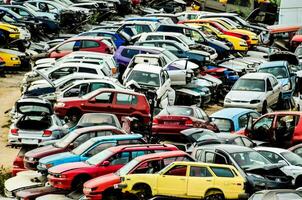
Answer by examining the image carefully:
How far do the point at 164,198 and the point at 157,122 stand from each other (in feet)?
26.0

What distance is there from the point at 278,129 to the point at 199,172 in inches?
233

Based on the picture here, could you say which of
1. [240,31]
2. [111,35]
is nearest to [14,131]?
[111,35]

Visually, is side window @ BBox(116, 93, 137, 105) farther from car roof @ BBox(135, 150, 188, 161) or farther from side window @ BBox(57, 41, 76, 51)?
side window @ BBox(57, 41, 76, 51)

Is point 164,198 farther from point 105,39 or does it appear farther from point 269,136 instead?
point 105,39

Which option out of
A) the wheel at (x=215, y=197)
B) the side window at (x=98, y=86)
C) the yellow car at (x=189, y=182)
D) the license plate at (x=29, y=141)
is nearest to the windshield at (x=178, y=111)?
the side window at (x=98, y=86)

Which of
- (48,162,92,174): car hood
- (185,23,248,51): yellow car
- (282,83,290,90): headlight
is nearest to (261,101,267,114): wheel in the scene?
(282,83,290,90): headlight

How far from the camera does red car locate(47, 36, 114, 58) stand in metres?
36.0

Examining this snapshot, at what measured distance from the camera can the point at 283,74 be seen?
3388 cm

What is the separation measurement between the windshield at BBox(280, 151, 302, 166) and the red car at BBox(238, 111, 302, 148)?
257cm

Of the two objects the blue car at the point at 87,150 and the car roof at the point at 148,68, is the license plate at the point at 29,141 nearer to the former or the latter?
the blue car at the point at 87,150

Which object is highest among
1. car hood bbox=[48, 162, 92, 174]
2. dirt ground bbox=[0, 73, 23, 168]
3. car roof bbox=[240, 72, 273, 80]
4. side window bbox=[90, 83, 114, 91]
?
side window bbox=[90, 83, 114, 91]

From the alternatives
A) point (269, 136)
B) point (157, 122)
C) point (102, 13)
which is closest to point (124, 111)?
point (157, 122)

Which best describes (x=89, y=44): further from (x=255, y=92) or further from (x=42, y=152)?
(x=42, y=152)

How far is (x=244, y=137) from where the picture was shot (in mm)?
23562
